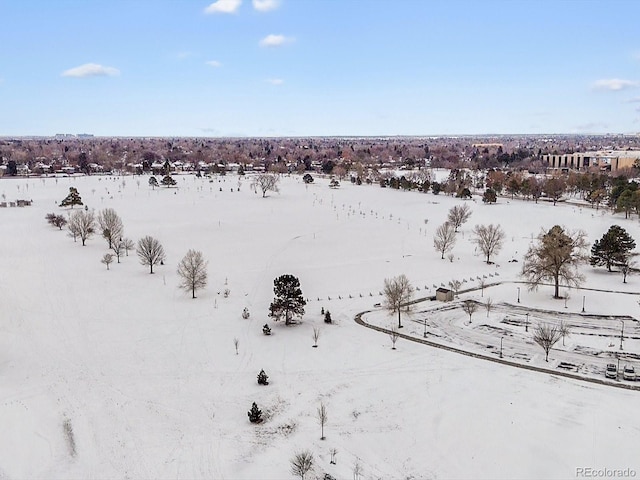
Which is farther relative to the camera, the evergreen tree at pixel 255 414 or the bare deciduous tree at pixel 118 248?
the bare deciduous tree at pixel 118 248

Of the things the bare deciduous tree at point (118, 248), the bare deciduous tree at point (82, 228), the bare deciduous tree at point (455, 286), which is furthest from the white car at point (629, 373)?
the bare deciduous tree at point (82, 228)

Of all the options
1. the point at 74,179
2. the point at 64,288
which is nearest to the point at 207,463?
the point at 64,288

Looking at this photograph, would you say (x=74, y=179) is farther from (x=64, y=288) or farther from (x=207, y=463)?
(x=207, y=463)

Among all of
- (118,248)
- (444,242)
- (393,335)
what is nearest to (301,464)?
(393,335)

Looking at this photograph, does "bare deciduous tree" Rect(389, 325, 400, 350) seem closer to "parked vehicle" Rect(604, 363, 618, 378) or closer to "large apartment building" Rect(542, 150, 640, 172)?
"parked vehicle" Rect(604, 363, 618, 378)

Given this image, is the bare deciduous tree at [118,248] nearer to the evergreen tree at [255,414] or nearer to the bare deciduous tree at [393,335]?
the bare deciduous tree at [393,335]
